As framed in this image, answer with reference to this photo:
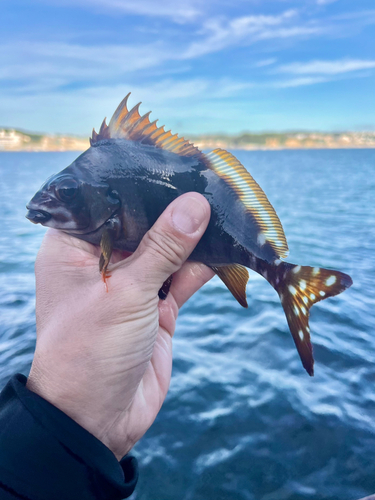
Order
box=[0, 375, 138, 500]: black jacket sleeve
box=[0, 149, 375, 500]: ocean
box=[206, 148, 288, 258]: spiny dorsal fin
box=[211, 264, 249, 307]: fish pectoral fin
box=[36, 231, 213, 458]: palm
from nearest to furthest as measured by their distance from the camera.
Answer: box=[0, 375, 138, 500]: black jacket sleeve
box=[36, 231, 213, 458]: palm
box=[206, 148, 288, 258]: spiny dorsal fin
box=[211, 264, 249, 307]: fish pectoral fin
box=[0, 149, 375, 500]: ocean

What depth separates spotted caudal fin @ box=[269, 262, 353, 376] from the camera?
3.05 meters

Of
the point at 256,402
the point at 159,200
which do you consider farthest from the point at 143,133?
the point at 256,402

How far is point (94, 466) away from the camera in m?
2.66

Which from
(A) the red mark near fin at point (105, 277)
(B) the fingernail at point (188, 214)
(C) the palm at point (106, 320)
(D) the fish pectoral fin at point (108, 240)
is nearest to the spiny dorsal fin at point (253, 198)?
(B) the fingernail at point (188, 214)

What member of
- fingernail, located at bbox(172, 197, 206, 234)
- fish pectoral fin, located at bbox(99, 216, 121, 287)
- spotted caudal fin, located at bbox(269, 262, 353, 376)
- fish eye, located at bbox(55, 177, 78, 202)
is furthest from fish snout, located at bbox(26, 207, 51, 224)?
spotted caudal fin, located at bbox(269, 262, 353, 376)

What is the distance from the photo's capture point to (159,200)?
336 centimetres

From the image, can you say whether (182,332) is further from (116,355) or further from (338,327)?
(116,355)

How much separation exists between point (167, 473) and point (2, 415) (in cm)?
316

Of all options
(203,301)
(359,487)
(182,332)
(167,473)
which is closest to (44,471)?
(167,473)

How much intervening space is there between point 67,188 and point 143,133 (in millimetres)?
865

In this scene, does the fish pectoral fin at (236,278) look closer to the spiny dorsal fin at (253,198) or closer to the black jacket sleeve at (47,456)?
the spiny dorsal fin at (253,198)

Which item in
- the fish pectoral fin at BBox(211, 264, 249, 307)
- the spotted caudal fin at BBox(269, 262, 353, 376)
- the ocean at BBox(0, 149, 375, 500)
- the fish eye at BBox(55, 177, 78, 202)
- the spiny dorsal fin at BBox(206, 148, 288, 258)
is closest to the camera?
the spotted caudal fin at BBox(269, 262, 353, 376)

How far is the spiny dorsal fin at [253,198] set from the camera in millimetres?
3424

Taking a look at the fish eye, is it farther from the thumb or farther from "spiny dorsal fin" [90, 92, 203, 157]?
the thumb
